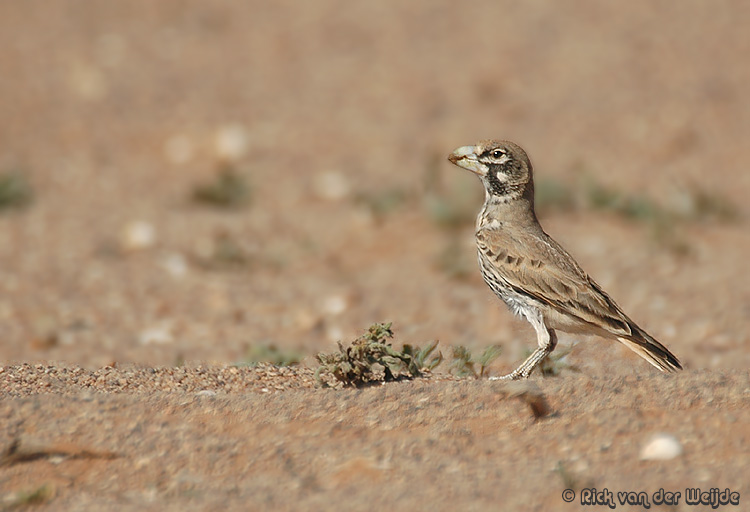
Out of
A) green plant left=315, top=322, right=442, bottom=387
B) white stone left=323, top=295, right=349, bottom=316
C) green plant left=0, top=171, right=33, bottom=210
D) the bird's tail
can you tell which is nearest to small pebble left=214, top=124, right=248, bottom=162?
green plant left=0, top=171, right=33, bottom=210

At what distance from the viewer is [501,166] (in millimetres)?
5742

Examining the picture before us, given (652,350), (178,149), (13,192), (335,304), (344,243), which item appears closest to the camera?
(652,350)

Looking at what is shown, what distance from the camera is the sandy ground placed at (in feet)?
14.0

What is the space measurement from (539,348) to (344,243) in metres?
5.52

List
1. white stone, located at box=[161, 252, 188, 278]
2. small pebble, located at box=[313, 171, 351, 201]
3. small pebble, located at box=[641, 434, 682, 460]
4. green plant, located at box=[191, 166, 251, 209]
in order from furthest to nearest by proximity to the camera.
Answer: small pebble, located at box=[313, 171, 351, 201]
green plant, located at box=[191, 166, 251, 209]
white stone, located at box=[161, 252, 188, 278]
small pebble, located at box=[641, 434, 682, 460]

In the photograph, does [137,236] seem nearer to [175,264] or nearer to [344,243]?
[175,264]

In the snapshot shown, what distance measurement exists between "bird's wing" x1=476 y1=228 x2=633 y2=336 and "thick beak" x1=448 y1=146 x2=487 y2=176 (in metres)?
0.46

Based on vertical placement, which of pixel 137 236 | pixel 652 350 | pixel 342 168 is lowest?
pixel 652 350

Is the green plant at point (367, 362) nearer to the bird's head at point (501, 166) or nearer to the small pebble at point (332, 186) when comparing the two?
the bird's head at point (501, 166)

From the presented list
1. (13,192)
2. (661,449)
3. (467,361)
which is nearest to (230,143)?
Answer: (13,192)

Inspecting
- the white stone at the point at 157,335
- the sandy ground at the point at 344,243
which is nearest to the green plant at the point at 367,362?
the sandy ground at the point at 344,243

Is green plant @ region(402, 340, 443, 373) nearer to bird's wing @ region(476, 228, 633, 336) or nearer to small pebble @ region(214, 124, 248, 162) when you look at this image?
bird's wing @ region(476, 228, 633, 336)

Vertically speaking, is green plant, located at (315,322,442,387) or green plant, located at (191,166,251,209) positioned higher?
green plant, located at (191,166,251,209)

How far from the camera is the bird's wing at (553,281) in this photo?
5.20 metres
